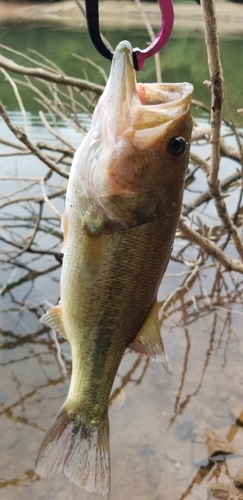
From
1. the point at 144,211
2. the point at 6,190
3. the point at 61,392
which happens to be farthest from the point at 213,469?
the point at 6,190

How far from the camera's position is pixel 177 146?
130cm

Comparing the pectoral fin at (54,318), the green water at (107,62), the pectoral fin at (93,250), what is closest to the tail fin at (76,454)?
the pectoral fin at (54,318)

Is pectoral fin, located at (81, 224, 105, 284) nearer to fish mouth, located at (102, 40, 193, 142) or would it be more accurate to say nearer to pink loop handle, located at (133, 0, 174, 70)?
fish mouth, located at (102, 40, 193, 142)

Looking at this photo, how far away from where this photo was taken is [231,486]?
3.02 meters

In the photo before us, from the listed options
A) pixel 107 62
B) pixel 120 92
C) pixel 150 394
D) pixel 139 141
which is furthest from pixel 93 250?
pixel 107 62

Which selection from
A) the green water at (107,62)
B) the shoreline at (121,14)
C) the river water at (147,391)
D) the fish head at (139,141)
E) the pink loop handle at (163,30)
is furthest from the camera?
the green water at (107,62)

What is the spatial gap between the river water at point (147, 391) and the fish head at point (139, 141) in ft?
7.91

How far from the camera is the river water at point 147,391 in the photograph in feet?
10.8

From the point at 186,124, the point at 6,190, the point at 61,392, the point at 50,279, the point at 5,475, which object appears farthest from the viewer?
the point at 6,190

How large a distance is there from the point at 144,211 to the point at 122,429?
276 cm

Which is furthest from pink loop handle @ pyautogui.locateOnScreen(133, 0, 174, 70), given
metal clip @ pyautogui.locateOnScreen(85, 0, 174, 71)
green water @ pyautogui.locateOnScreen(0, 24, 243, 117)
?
green water @ pyautogui.locateOnScreen(0, 24, 243, 117)

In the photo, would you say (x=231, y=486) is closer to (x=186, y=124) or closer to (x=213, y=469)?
(x=213, y=469)

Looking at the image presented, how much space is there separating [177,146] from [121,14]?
9.71 metres

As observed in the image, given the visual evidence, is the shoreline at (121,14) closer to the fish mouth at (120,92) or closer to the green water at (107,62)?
the green water at (107,62)
